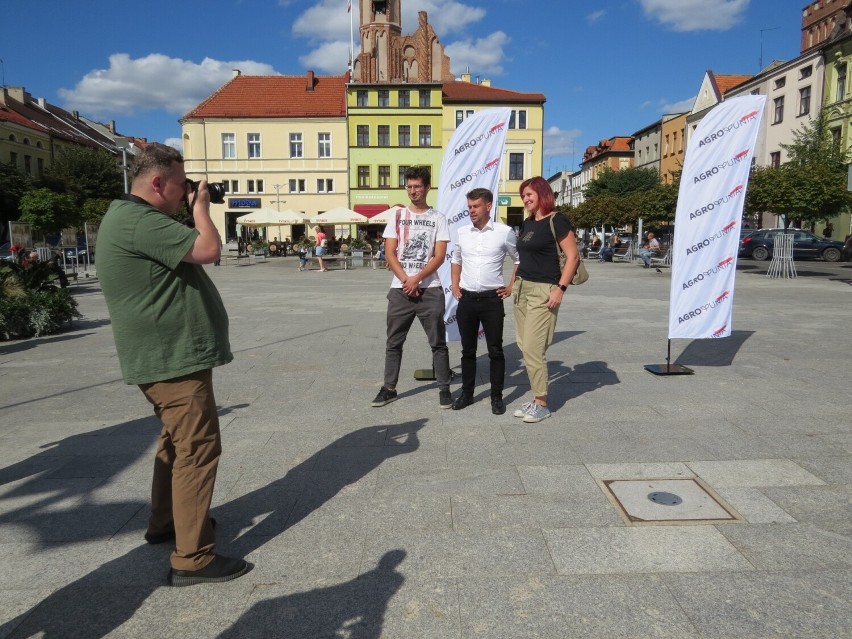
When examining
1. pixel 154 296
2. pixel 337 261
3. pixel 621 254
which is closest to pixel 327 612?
pixel 154 296

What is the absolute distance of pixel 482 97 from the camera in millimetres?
51438

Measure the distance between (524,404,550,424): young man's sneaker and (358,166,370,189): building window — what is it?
159 ft

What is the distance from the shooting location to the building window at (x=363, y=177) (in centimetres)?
5216

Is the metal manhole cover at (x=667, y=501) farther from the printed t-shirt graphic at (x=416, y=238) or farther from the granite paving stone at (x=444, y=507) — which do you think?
the printed t-shirt graphic at (x=416, y=238)

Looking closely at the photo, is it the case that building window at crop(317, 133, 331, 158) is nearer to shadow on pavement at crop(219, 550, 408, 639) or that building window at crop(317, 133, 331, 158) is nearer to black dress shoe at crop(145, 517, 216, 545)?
black dress shoe at crop(145, 517, 216, 545)

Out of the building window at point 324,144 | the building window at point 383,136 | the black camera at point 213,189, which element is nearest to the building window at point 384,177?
the building window at point 383,136

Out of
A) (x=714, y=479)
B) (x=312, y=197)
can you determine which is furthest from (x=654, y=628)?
(x=312, y=197)

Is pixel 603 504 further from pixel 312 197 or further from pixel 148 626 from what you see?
pixel 312 197

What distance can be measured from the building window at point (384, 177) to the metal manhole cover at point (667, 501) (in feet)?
163

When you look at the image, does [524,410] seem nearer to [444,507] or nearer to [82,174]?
[444,507]

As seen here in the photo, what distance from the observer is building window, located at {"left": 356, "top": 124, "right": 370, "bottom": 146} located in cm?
5177

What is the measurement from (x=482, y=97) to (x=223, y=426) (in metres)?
50.1

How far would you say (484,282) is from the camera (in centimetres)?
529

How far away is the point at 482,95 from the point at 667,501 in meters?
52.4
